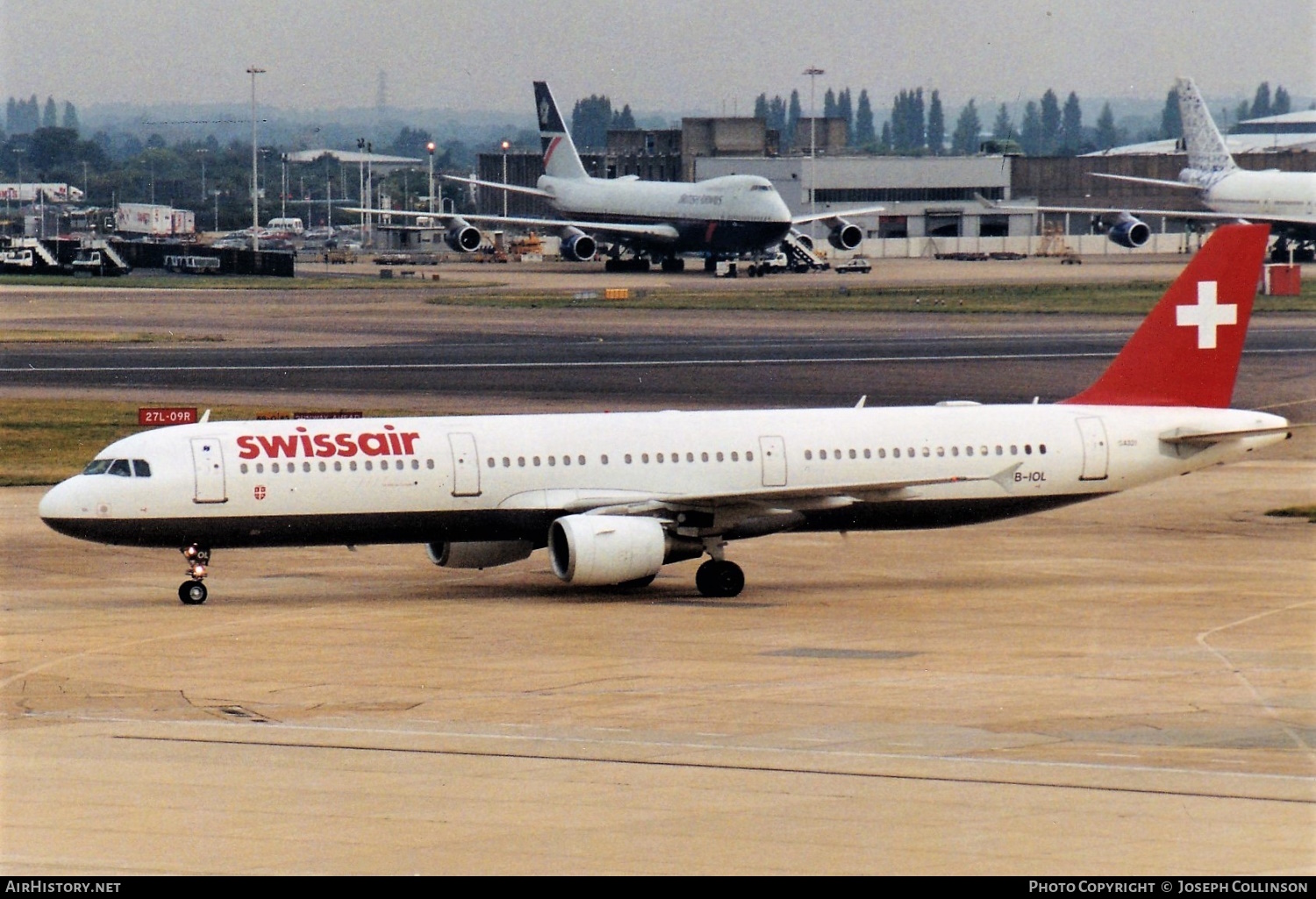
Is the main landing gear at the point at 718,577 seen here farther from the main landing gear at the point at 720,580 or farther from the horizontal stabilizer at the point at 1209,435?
the horizontal stabilizer at the point at 1209,435

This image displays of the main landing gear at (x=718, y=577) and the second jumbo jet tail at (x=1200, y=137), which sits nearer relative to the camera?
the main landing gear at (x=718, y=577)

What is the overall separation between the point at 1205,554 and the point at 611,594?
15128 mm

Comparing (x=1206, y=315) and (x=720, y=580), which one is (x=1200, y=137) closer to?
(x=1206, y=315)

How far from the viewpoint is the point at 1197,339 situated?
160 ft

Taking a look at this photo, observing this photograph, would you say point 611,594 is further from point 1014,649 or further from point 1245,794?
point 1245,794

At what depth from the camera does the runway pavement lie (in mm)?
22219

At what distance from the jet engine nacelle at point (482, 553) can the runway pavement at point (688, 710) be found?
0.66 metres

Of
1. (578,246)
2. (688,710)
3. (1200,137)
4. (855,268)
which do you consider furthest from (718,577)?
(1200,137)

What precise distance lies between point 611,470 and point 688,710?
1346 cm

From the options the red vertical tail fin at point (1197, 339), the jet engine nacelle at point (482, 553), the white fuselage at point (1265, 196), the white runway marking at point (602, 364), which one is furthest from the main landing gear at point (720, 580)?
the white fuselage at point (1265, 196)

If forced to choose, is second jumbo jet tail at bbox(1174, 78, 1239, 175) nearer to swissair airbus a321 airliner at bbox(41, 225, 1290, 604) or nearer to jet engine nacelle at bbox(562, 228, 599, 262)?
jet engine nacelle at bbox(562, 228, 599, 262)

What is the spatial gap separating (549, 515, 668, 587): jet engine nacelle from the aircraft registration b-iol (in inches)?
4789

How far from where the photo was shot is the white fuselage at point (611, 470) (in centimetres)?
4222
